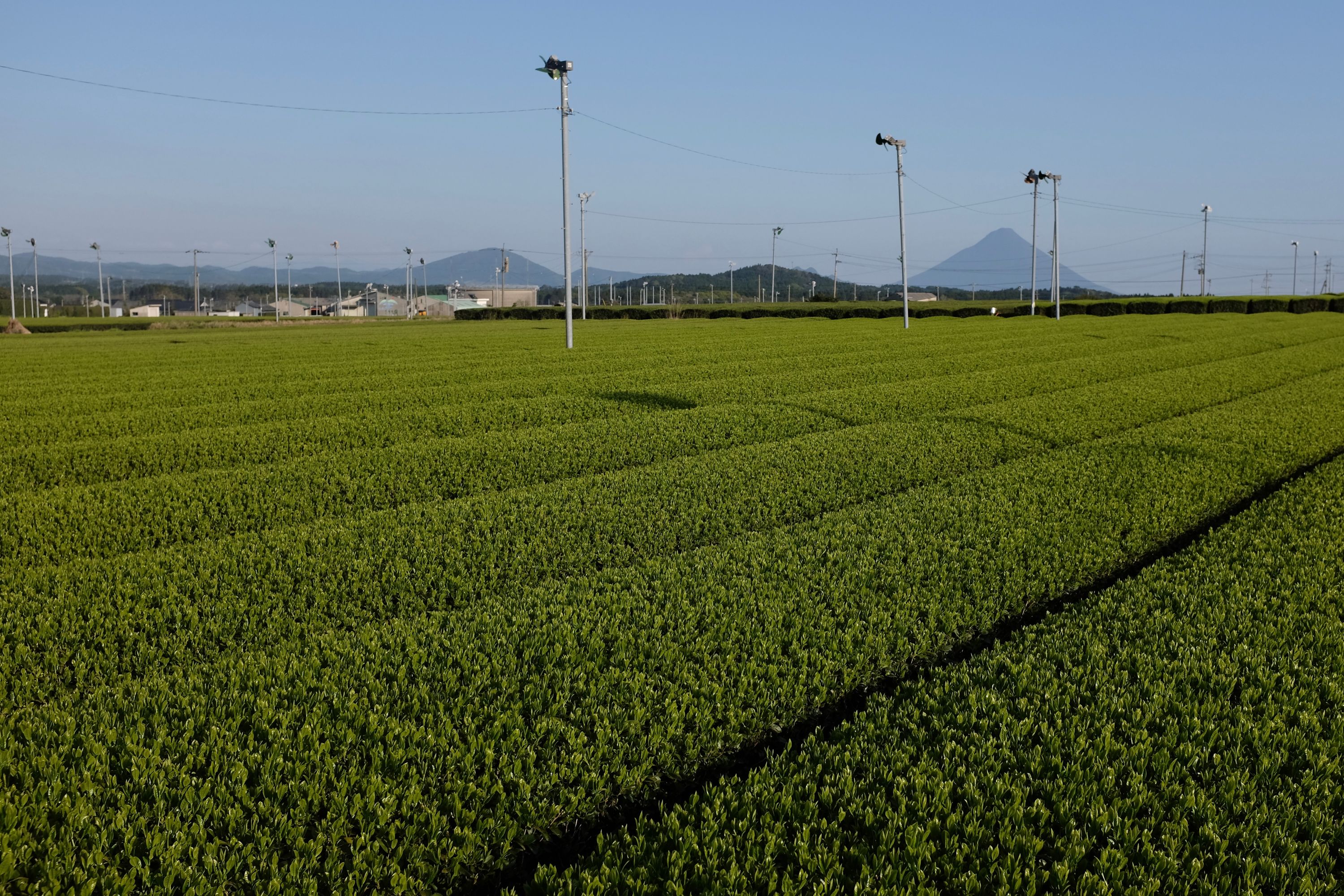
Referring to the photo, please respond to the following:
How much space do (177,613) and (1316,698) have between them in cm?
693

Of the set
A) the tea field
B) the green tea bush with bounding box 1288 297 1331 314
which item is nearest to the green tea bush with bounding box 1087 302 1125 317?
the green tea bush with bounding box 1288 297 1331 314

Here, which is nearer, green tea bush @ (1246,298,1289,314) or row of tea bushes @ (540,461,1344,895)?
row of tea bushes @ (540,461,1344,895)

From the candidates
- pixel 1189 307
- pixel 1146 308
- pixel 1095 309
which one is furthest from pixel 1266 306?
pixel 1095 309

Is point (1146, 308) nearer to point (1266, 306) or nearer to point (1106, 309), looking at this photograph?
point (1106, 309)

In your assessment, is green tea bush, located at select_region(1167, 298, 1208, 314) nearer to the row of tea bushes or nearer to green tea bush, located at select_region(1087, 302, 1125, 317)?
green tea bush, located at select_region(1087, 302, 1125, 317)

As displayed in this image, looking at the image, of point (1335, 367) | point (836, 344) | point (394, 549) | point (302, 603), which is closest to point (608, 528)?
point (394, 549)

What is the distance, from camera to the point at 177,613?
19.6 feet

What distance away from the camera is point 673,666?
505cm

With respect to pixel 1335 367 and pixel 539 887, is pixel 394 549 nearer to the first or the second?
pixel 539 887

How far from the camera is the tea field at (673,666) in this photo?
3510mm

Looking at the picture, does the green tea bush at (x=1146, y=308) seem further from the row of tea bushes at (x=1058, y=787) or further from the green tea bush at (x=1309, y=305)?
the row of tea bushes at (x=1058, y=787)

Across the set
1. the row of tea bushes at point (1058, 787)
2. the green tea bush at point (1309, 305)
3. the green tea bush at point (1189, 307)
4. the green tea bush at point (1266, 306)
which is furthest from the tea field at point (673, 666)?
the green tea bush at point (1309, 305)

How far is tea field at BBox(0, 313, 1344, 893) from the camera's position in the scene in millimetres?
3510

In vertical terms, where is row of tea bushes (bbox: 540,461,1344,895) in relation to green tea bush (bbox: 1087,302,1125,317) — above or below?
below
